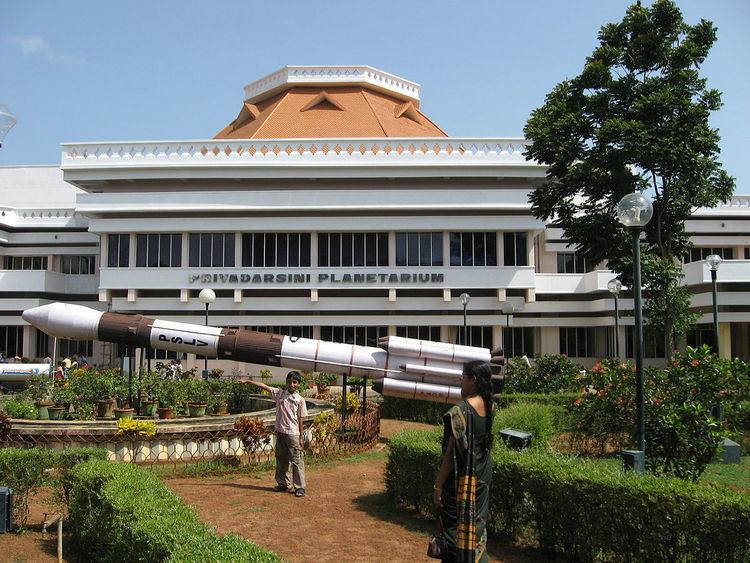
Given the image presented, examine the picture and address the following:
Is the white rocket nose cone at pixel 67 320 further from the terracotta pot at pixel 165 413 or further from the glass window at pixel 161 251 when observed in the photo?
the glass window at pixel 161 251

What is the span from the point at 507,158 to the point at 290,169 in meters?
10.0

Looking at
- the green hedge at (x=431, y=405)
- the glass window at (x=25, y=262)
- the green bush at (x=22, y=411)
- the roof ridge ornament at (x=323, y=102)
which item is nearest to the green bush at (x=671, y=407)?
the green hedge at (x=431, y=405)

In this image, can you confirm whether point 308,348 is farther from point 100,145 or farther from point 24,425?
point 100,145

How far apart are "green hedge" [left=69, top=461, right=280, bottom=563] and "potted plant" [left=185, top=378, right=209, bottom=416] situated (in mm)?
6739

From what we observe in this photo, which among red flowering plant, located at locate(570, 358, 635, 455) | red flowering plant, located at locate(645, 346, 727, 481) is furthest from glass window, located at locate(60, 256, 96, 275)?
red flowering plant, located at locate(645, 346, 727, 481)

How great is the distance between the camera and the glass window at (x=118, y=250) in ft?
103

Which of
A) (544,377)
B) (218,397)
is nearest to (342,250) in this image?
(544,377)

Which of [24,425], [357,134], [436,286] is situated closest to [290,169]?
[357,134]

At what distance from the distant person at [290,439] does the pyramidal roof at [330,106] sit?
2472cm

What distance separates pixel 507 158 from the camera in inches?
1217

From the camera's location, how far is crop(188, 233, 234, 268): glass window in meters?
31.2

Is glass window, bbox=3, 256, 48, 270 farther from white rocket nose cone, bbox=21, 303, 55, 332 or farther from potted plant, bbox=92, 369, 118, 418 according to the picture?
potted plant, bbox=92, 369, 118, 418

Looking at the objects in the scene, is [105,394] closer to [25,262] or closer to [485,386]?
[485,386]

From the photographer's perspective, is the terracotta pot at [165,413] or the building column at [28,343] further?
the building column at [28,343]
